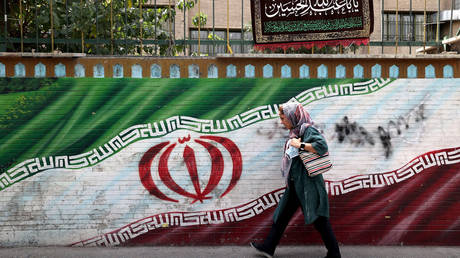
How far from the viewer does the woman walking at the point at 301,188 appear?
4.00m

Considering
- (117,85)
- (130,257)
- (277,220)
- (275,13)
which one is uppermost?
(275,13)

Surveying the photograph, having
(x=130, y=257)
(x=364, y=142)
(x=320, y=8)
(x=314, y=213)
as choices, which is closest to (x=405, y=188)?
(x=364, y=142)

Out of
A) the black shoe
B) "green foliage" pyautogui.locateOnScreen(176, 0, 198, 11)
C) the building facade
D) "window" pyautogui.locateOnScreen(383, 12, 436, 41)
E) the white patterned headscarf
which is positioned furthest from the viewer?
"green foliage" pyautogui.locateOnScreen(176, 0, 198, 11)

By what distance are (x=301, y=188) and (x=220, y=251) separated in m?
1.14

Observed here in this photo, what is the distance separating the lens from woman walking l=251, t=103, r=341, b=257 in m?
4.00

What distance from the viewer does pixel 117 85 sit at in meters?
4.53

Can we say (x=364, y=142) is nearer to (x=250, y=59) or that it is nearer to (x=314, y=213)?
(x=314, y=213)

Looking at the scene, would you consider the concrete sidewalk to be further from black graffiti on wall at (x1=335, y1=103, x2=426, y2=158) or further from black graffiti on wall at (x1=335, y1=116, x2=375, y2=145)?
black graffiti on wall at (x1=335, y1=116, x2=375, y2=145)

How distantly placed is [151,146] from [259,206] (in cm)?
137

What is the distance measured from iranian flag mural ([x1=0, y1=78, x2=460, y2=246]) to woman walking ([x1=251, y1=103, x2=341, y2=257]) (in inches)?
16.2

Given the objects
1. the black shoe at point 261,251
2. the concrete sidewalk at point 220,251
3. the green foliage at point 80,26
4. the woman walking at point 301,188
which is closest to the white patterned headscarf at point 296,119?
the woman walking at point 301,188

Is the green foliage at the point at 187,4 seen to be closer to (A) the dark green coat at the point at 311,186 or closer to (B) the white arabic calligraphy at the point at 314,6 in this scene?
(B) the white arabic calligraphy at the point at 314,6

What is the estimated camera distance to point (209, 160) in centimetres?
458

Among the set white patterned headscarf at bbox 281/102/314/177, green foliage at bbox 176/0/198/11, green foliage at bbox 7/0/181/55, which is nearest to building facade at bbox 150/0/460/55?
green foliage at bbox 176/0/198/11
